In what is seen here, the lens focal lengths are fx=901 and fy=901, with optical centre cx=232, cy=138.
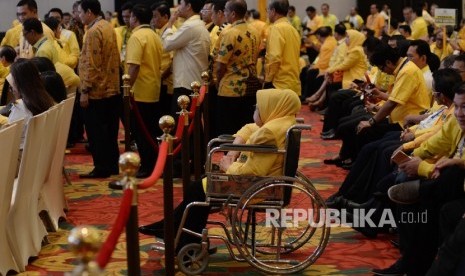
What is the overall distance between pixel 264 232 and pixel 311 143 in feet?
12.9

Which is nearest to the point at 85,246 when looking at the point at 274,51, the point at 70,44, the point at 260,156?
the point at 260,156

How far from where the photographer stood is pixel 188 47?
7.45 metres

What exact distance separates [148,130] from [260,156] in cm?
329

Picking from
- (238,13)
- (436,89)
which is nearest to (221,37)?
(238,13)

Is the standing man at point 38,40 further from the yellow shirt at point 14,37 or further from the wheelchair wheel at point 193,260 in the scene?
the wheelchair wheel at point 193,260

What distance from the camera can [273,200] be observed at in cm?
469

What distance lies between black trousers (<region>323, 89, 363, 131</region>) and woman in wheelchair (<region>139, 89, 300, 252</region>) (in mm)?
4193

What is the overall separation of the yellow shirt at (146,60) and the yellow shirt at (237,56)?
56 centimetres

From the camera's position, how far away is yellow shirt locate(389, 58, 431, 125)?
6.46 m

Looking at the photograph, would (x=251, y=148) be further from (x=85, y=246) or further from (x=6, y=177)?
(x=85, y=246)

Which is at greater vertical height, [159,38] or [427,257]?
[159,38]

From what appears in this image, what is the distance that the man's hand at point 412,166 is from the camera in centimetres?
459

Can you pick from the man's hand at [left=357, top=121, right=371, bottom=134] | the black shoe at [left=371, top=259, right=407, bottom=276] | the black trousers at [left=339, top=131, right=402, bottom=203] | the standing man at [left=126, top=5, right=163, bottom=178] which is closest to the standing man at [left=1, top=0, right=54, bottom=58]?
the standing man at [left=126, top=5, right=163, bottom=178]

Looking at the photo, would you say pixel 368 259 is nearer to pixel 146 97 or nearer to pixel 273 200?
pixel 273 200
